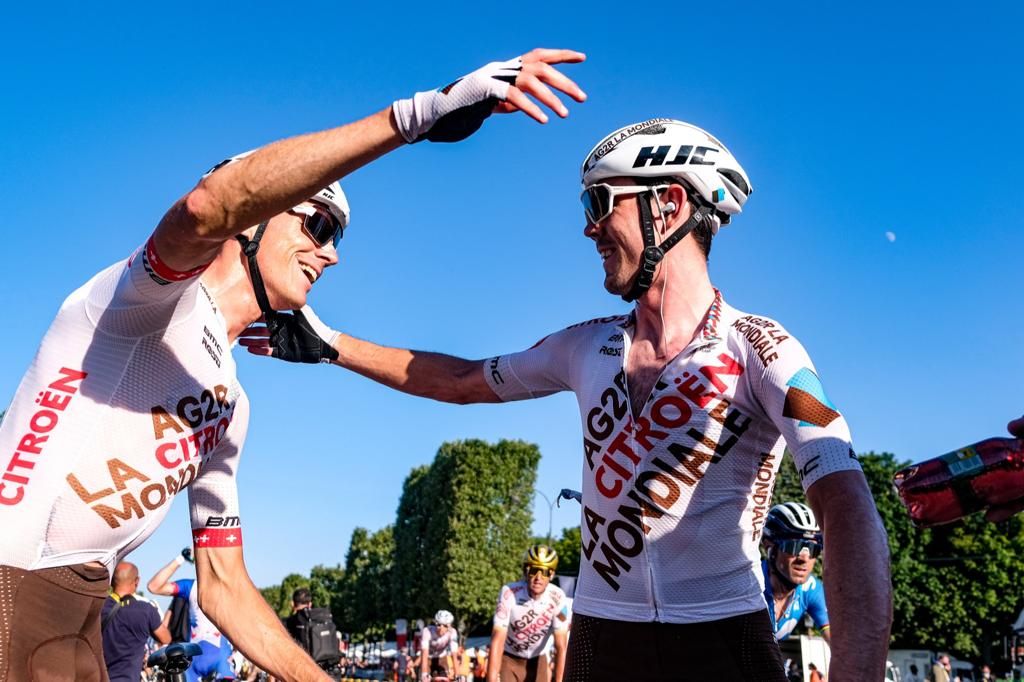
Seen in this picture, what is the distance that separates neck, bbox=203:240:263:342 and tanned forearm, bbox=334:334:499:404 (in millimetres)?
818

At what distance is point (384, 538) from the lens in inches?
4023

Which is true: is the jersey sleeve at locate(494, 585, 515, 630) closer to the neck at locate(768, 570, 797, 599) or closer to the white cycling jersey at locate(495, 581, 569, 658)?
the white cycling jersey at locate(495, 581, 569, 658)

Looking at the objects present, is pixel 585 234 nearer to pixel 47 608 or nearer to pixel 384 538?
pixel 47 608

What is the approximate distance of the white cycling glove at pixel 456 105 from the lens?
3014 mm

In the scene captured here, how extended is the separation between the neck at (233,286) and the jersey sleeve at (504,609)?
9.16 m

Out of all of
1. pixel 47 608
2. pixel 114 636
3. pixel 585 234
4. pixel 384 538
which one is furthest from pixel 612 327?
pixel 384 538

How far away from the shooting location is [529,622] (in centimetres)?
1345

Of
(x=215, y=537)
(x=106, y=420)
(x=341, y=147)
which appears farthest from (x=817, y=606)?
(x=341, y=147)

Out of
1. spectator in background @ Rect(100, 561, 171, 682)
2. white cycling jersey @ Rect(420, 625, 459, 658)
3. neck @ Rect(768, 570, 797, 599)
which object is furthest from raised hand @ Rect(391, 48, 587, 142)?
white cycling jersey @ Rect(420, 625, 459, 658)

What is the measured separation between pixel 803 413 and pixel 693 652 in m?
1.01

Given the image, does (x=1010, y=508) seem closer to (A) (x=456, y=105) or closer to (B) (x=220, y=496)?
(A) (x=456, y=105)

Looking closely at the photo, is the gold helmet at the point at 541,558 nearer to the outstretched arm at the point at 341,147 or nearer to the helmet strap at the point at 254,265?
the helmet strap at the point at 254,265

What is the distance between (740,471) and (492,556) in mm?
Result: 65502

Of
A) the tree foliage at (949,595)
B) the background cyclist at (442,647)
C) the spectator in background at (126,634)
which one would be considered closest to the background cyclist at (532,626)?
the spectator in background at (126,634)
